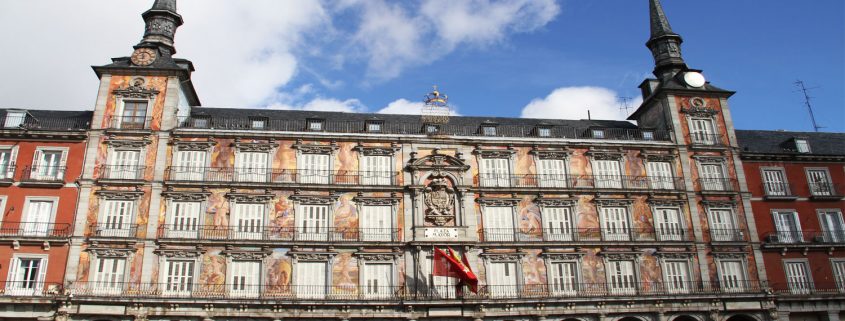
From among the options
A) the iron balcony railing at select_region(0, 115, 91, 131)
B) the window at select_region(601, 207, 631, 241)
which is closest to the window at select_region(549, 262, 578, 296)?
the window at select_region(601, 207, 631, 241)

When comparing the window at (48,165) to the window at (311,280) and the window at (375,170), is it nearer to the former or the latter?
the window at (311,280)

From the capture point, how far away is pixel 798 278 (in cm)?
3769

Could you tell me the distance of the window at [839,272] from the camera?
3762cm

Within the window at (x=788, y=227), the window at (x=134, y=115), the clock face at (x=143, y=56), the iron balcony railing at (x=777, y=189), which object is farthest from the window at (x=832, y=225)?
the clock face at (x=143, y=56)

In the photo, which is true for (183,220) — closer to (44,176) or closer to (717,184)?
(44,176)

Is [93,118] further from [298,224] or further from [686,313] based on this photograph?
[686,313]

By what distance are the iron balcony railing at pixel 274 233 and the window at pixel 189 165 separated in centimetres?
260

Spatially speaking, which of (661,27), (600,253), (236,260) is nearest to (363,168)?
(236,260)

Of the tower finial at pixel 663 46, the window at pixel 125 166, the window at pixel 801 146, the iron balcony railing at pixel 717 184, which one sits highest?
the tower finial at pixel 663 46

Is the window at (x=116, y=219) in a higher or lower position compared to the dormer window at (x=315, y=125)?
lower

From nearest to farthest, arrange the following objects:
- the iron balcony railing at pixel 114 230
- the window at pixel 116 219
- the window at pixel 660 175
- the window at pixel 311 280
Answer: the iron balcony railing at pixel 114 230, the window at pixel 116 219, the window at pixel 311 280, the window at pixel 660 175

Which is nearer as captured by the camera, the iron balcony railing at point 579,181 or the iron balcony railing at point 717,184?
the iron balcony railing at point 579,181

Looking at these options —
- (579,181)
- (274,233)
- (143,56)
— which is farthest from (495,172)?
(143,56)

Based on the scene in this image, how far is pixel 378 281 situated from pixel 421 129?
945cm
